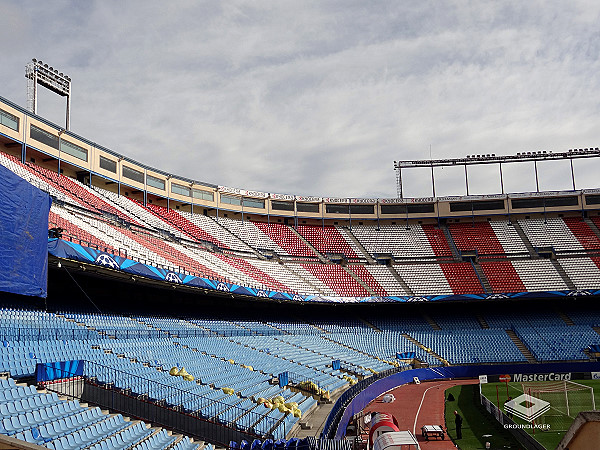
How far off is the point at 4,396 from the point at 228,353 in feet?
48.2

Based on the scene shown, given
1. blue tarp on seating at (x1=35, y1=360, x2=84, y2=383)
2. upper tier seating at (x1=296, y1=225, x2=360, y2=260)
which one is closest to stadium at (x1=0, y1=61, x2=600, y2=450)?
blue tarp on seating at (x1=35, y1=360, x2=84, y2=383)

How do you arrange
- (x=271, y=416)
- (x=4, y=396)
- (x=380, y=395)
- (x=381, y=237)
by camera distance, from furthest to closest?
1. (x=381, y=237)
2. (x=380, y=395)
3. (x=271, y=416)
4. (x=4, y=396)

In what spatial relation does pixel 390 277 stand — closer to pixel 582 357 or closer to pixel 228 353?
pixel 582 357

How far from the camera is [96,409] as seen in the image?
13703 millimetres

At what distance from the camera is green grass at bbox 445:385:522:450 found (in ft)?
67.7

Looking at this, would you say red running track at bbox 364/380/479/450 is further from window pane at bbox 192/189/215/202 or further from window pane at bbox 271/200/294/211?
window pane at bbox 192/189/215/202

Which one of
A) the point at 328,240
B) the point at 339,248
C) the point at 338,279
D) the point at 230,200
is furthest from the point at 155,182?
the point at 339,248

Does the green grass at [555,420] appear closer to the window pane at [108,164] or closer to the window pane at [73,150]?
the window pane at [73,150]

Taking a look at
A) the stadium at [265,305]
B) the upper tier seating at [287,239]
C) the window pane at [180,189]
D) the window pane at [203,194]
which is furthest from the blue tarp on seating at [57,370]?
the upper tier seating at [287,239]

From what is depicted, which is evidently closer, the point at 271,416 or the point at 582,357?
the point at 271,416

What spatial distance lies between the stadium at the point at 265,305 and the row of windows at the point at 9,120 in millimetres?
133

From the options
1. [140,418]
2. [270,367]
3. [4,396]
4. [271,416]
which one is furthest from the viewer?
[270,367]

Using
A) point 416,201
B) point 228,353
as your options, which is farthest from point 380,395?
point 416,201

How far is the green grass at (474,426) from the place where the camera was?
67.7 feet
